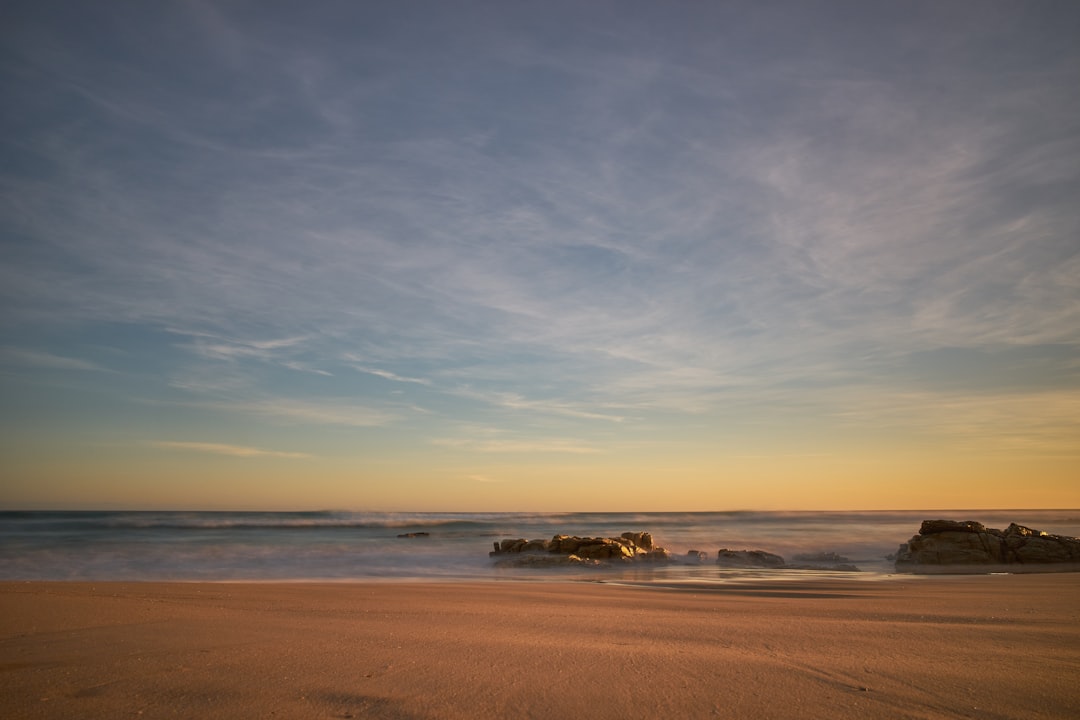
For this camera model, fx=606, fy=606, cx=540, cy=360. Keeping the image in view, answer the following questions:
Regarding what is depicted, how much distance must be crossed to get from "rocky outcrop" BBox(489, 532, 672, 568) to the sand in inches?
489

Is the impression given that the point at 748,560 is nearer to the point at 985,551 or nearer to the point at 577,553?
the point at 577,553

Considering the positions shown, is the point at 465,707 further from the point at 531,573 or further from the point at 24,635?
the point at 531,573

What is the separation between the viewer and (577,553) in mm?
22109

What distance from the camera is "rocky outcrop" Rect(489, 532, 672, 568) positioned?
67.7ft

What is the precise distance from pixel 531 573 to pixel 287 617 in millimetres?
11625

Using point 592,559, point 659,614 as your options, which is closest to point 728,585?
point 659,614

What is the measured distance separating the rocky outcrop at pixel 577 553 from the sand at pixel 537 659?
12423 mm

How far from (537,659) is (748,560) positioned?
61.6 feet

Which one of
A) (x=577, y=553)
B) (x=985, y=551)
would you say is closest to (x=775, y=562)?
(x=985, y=551)

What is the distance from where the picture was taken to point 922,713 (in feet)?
11.3

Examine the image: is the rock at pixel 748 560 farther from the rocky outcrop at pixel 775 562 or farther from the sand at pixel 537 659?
the sand at pixel 537 659

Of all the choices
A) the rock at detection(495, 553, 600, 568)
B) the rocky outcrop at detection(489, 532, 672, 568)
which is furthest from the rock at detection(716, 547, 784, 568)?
the rock at detection(495, 553, 600, 568)

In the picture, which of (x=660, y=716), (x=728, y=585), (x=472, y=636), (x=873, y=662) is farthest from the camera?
(x=728, y=585)

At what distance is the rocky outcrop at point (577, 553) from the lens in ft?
67.7
